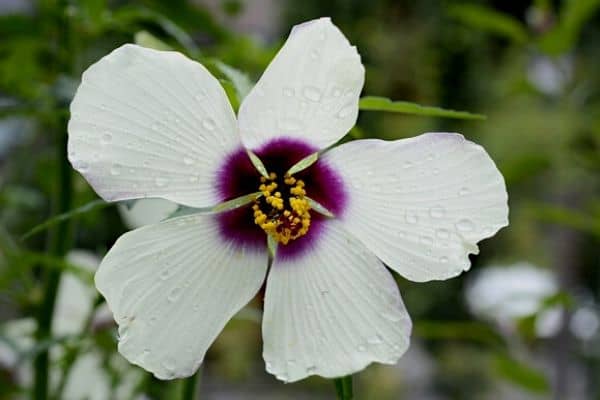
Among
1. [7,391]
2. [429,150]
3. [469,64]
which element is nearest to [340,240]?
[429,150]

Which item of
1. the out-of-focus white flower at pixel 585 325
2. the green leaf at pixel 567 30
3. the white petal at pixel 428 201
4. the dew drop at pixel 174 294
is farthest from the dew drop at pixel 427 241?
the out-of-focus white flower at pixel 585 325

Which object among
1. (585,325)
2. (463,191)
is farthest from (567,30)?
(463,191)

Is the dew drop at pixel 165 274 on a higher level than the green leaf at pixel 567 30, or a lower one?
higher

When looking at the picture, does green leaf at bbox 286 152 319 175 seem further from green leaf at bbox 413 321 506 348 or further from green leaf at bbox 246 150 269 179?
green leaf at bbox 413 321 506 348

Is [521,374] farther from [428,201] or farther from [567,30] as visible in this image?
[428,201]

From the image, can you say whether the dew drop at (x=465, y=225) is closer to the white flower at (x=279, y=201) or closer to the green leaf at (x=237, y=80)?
the white flower at (x=279, y=201)
